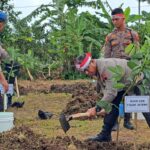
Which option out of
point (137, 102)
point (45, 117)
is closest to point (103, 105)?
point (137, 102)

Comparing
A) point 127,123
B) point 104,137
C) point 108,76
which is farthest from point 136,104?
point 127,123

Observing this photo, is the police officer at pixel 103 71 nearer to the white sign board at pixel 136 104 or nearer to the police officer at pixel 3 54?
the white sign board at pixel 136 104

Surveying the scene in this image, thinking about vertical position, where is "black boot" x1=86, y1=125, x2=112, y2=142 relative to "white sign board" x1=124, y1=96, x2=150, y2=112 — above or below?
below

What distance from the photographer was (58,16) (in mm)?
17938

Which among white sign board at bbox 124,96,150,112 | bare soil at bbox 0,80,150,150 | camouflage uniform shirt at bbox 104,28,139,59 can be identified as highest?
camouflage uniform shirt at bbox 104,28,139,59

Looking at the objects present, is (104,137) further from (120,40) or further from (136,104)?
(120,40)

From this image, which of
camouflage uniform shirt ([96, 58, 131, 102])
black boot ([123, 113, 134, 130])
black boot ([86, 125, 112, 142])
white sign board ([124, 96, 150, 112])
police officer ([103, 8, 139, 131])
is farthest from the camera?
black boot ([123, 113, 134, 130])

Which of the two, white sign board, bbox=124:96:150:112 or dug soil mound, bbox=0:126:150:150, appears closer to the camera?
white sign board, bbox=124:96:150:112

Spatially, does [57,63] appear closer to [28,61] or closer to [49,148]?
[28,61]

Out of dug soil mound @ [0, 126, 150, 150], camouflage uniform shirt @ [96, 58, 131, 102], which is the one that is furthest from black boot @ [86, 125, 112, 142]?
camouflage uniform shirt @ [96, 58, 131, 102]

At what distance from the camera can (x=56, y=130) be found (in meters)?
7.46

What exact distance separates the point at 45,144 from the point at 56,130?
1.86 meters

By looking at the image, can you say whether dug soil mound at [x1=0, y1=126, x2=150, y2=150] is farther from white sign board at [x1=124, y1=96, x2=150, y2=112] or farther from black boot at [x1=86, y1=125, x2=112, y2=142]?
white sign board at [x1=124, y1=96, x2=150, y2=112]

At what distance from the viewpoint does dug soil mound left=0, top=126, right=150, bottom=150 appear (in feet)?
18.1
